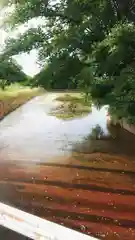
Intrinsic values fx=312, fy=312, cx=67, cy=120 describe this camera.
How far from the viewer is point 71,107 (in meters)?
5.09

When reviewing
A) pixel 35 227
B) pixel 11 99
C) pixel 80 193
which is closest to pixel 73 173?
pixel 80 193

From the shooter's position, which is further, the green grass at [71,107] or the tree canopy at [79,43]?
the green grass at [71,107]

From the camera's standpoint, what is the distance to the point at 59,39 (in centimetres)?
287

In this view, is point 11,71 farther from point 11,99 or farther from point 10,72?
point 11,99

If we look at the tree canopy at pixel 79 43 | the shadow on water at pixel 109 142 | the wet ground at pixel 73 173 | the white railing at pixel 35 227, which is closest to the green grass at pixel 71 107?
the wet ground at pixel 73 173

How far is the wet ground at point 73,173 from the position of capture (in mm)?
1725

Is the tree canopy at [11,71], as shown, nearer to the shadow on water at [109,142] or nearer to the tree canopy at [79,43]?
the tree canopy at [79,43]

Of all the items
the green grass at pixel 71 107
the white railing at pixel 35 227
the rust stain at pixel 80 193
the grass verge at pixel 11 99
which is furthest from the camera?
the grass verge at pixel 11 99

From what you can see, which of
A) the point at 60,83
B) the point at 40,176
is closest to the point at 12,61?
the point at 60,83

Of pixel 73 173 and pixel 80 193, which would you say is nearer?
pixel 80 193

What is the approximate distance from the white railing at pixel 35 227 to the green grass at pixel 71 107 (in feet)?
10.2

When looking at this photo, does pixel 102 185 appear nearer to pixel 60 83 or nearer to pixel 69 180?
pixel 69 180

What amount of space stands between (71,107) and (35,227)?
395 centimetres

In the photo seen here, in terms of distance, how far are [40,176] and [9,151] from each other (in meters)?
0.75
